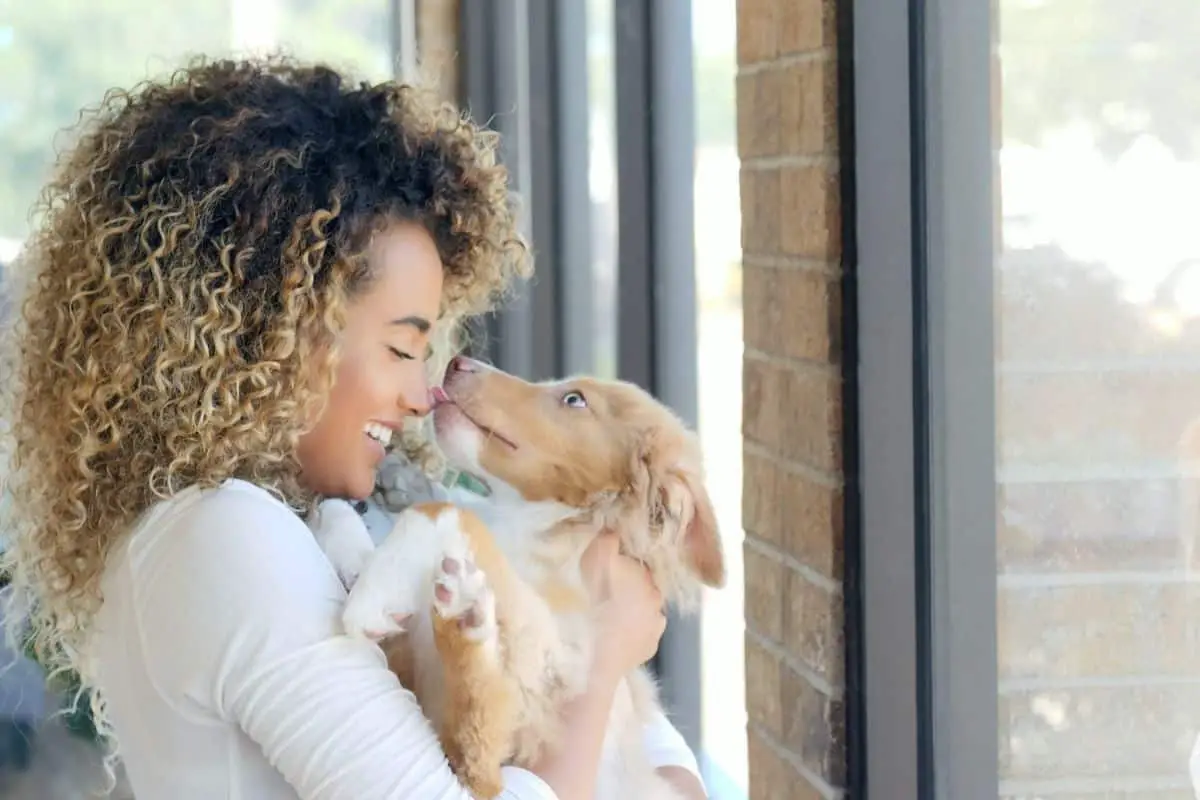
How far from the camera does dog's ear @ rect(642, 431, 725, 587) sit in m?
1.76

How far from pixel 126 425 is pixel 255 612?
0.93 feet

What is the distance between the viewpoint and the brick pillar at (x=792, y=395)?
1727 millimetres

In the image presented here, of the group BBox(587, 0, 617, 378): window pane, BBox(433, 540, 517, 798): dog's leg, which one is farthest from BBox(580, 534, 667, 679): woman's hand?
BBox(587, 0, 617, 378): window pane

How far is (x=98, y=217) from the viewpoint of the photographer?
1.52m

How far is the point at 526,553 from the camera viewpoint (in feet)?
5.91

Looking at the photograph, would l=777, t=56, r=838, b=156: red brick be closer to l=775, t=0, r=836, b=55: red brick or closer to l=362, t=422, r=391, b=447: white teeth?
l=775, t=0, r=836, b=55: red brick

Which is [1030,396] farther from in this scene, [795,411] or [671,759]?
[671,759]

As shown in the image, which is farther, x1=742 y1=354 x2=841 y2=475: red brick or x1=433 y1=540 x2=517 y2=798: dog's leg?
x1=742 y1=354 x2=841 y2=475: red brick

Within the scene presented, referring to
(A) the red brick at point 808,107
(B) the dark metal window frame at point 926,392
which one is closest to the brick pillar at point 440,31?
(A) the red brick at point 808,107

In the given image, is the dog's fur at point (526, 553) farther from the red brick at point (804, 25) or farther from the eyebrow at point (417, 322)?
the red brick at point (804, 25)

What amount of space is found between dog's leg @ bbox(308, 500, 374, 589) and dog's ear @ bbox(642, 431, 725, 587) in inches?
13.3

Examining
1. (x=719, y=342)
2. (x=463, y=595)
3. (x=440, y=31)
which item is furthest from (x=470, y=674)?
(x=440, y=31)

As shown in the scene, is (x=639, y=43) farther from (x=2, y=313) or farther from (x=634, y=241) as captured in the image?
(x=2, y=313)

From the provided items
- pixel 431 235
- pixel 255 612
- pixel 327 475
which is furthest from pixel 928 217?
pixel 255 612
